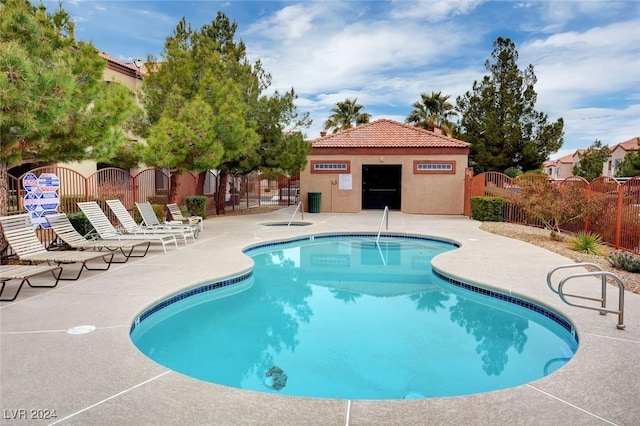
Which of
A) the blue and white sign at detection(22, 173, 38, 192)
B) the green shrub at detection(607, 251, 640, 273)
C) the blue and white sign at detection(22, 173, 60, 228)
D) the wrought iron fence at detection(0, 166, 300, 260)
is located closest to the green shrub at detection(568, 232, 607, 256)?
the green shrub at detection(607, 251, 640, 273)

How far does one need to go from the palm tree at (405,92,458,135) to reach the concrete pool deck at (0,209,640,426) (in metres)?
39.1

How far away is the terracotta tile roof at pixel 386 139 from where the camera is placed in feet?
70.8

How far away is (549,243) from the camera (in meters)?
12.3

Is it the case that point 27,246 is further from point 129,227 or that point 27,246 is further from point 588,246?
point 588,246

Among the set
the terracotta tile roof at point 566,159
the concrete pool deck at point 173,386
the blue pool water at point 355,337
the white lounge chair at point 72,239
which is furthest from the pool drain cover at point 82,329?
the terracotta tile roof at point 566,159

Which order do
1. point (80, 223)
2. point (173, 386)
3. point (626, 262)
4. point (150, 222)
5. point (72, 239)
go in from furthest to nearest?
point (150, 222)
point (80, 223)
point (72, 239)
point (626, 262)
point (173, 386)

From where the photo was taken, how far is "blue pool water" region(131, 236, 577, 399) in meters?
4.99

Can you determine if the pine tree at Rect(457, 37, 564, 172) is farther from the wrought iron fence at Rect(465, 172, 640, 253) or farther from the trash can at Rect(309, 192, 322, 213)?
the wrought iron fence at Rect(465, 172, 640, 253)

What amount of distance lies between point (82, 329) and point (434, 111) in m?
44.0

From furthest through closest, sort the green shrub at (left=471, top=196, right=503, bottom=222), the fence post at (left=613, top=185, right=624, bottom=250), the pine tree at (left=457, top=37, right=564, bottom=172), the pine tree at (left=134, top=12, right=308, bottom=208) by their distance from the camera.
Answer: the pine tree at (left=457, top=37, right=564, bottom=172), the green shrub at (left=471, top=196, right=503, bottom=222), the pine tree at (left=134, top=12, right=308, bottom=208), the fence post at (left=613, top=185, right=624, bottom=250)

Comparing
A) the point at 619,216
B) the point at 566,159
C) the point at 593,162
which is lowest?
the point at 619,216

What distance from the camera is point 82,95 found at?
8.35 metres

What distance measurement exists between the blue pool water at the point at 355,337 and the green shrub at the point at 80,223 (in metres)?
4.89

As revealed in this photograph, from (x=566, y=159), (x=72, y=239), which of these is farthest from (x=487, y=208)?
(x=566, y=159)
